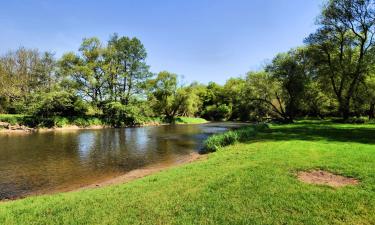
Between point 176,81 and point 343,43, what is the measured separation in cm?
4220

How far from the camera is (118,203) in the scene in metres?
7.94

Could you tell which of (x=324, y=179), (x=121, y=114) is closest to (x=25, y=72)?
(x=121, y=114)

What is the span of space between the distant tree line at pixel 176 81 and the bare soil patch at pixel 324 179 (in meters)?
27.8

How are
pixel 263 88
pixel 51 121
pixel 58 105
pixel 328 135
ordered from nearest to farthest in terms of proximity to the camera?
pixel 328 135
pixel 51 121
pixel 263 88
pixel 58 105

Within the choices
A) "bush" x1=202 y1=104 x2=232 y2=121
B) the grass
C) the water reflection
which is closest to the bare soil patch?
the water reflection

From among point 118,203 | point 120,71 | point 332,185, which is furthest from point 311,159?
point 120,71

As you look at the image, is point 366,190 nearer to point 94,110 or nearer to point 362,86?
point 362,86

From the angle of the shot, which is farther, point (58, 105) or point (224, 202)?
point (58, 105)

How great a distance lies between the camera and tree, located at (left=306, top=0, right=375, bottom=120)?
31516mm

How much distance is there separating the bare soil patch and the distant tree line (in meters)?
27.8

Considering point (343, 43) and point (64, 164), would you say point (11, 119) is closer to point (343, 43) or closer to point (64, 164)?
point (64, 164)

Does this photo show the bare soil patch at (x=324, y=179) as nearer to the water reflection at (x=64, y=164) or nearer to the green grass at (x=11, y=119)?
the water reflection at (x=64, y=164)

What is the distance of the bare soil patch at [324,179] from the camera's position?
870cm

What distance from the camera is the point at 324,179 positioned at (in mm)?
9211
